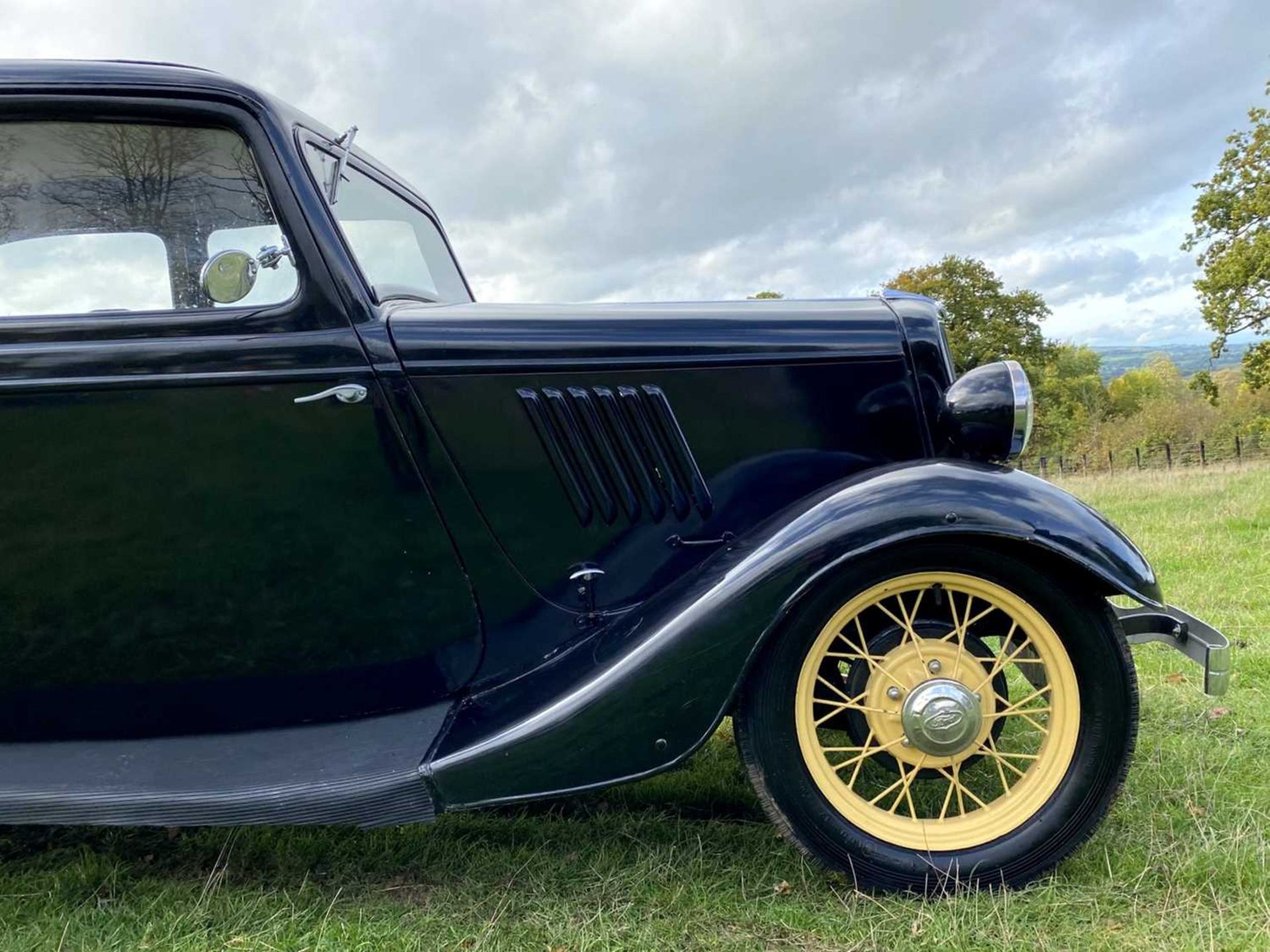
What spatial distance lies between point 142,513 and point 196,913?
3.23 ft

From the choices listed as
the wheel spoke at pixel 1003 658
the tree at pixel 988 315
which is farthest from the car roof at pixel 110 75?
the tree at pixel 988 315

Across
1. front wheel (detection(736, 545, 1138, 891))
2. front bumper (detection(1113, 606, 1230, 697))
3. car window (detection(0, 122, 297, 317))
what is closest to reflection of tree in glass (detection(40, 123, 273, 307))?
car window (detection(0, 122, 297, 317))

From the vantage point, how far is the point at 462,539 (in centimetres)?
221

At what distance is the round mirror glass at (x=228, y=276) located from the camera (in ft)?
6.82

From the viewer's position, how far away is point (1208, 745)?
2.66 metres

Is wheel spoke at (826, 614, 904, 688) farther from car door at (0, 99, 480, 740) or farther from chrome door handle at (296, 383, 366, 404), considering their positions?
chrome door handle at (296, 383, 366, 404)

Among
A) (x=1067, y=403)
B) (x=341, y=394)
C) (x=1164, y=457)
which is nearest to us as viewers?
(x=341, y=394)

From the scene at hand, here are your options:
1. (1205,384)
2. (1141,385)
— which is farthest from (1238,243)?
(1141,385)

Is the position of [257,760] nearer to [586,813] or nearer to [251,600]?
[251,600]

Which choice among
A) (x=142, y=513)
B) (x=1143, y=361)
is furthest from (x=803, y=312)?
(x=1143, y=361)

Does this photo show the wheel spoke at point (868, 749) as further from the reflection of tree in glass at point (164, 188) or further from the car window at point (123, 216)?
the reflection of tree in glass at point (164, 188)

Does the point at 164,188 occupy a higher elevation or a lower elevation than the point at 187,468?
higher

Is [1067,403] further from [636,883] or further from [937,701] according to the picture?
[636,883]

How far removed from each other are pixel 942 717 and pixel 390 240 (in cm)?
217
